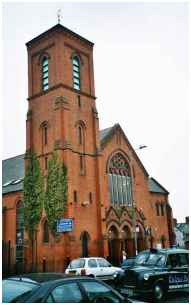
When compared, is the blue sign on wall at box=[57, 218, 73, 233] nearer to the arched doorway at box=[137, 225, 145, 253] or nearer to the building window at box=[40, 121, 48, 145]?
the building window at box=[40, 121, 48, 145]

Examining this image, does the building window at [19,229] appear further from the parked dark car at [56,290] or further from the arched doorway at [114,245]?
the parked dark car at [56,290]

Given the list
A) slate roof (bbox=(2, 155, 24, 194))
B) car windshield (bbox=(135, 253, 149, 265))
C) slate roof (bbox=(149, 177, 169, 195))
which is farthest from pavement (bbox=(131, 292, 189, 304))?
slate roof (bbox=(149, 177, 169, 195))

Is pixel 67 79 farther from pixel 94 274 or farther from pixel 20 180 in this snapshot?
pixel 94 274

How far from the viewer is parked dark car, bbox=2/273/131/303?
7.11 metres

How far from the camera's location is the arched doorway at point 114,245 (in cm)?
3791

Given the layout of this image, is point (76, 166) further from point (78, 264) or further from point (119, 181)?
point (78, 264)

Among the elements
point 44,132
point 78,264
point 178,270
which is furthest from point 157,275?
point 44,132

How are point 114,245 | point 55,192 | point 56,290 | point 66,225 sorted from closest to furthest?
point 56,290 → point 66,225 → point 55,192 → point 114,245

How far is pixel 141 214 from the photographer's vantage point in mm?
42406

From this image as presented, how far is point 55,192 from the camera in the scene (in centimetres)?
3428

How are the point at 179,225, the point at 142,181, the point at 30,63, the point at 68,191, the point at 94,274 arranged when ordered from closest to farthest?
the point at 94,274 → the point at 68,191 → the point at 30,63 → the point at 142,181 → the point at 179,225

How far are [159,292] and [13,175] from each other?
3242cm

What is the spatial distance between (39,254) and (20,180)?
32.8 feet

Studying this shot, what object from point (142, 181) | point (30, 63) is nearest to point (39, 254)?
point (142, 181)
